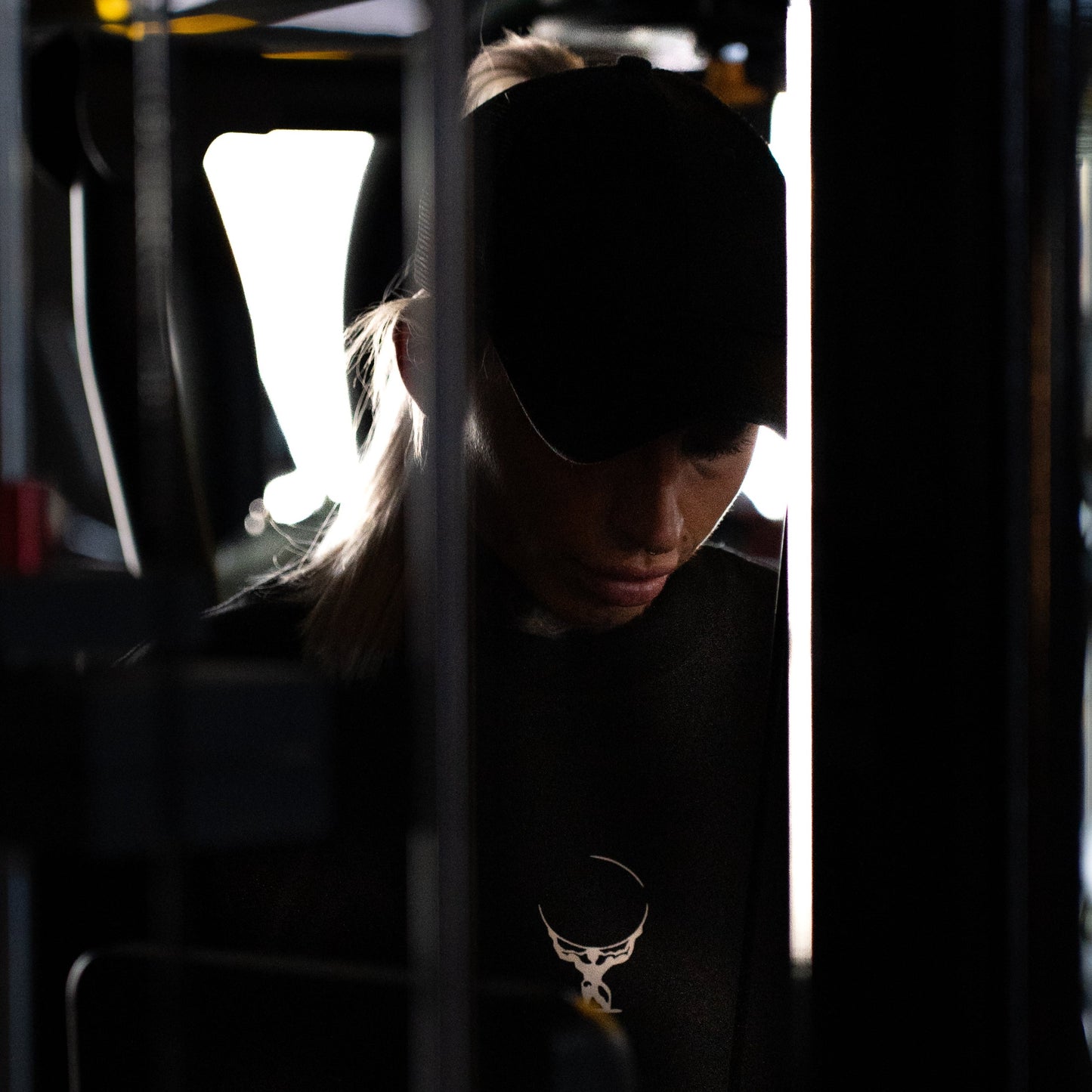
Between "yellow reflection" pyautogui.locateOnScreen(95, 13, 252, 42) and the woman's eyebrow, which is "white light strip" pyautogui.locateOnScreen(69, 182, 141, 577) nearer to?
"yellow reflection" pyautogui.locateOnScreen(95, 13, 252, 42)

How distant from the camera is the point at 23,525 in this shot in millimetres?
770

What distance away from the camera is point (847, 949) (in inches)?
38.3

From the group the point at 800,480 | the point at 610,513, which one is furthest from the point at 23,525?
the point at 800,480

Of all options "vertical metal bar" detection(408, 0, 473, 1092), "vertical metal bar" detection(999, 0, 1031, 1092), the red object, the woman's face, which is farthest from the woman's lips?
the red object

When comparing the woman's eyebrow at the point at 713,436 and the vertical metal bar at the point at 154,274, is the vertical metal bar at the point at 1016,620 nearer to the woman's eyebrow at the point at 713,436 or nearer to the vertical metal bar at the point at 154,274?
the woman's eyebrow at the point at 713,436

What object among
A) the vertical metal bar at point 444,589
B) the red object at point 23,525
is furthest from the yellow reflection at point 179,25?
the red object at point 23,525

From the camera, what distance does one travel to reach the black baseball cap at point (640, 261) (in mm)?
915

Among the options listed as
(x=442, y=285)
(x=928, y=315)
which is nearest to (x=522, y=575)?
(x=442, y=285)

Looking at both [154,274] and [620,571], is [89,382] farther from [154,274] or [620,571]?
[620,571]

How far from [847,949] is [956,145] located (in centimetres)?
53

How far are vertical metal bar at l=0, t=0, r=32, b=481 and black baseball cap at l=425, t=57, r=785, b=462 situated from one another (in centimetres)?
29

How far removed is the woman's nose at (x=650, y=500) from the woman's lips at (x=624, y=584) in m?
0.02

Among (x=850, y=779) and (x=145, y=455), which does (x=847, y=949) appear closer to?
(x=850, y=779)

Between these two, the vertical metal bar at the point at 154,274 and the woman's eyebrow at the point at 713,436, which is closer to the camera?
the vertical metal bar at the point at 154,274
